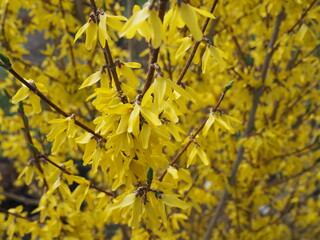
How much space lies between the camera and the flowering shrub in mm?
859

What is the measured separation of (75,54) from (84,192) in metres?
1.39

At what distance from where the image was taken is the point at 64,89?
229cm

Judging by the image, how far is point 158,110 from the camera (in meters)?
0.78

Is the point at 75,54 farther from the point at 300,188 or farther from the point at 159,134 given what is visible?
the point at 300,188

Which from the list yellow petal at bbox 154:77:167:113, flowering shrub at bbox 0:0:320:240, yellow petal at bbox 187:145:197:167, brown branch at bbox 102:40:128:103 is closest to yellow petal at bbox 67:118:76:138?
flowering shrub at bbox 0:0:320:240

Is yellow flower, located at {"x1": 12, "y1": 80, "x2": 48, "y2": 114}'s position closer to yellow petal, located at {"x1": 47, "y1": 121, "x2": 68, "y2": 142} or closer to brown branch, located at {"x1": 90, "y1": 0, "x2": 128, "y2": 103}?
yellow petal, located at {"x1": 47, "y1": 121, "x2": 68, "y2": 142}

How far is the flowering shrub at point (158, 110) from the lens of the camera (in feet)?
2.82

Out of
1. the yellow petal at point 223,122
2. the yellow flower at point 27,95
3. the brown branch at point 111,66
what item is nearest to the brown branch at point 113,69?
the brown branch at point 111,66

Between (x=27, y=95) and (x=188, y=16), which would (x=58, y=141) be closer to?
(x=27, y=95)

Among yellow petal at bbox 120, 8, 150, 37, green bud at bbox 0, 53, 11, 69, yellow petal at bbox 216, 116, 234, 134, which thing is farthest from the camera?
yellow petal at bbox 216, 116, 234, 134

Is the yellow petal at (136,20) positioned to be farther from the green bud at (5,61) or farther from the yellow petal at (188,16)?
the green bud at (5,61)

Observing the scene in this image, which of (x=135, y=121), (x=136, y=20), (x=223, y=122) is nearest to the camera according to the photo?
(x=136, y=20)

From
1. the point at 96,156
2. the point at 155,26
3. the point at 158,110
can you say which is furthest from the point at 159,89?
the point at 96,156

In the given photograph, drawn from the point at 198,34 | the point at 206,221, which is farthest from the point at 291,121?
the point at 198,34
